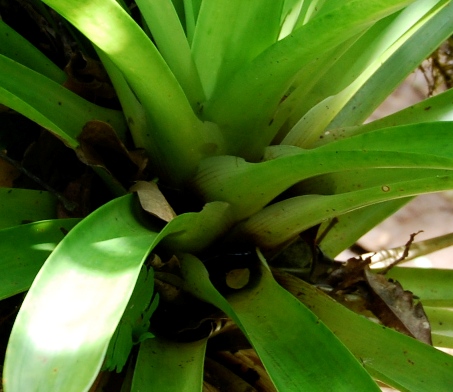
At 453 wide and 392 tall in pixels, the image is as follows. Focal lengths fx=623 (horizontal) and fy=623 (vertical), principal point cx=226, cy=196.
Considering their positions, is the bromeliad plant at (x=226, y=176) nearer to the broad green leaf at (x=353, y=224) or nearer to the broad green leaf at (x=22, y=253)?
the broad green leaf at (x=22, y=253)

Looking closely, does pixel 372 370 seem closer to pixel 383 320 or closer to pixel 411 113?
pixel 383 320

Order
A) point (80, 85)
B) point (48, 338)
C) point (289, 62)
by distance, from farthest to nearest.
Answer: point (80, 85) < point (289, 62) < point (48, 338)

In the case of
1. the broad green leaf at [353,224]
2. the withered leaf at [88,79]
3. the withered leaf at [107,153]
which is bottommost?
the withered leaf at [107,153]

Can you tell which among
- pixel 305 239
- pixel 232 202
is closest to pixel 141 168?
pixel 232 202

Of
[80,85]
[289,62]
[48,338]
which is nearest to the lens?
[48,338]

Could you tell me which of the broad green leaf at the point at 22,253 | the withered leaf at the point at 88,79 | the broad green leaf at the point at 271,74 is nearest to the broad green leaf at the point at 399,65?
the broad green leaf at the point at 271,74
